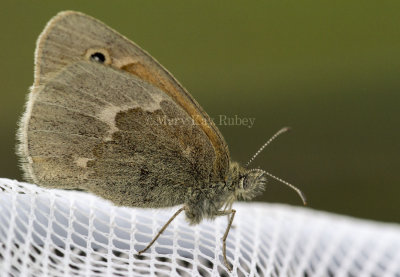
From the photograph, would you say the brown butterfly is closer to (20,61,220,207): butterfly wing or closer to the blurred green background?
(20,61,220,207): butterfly wing

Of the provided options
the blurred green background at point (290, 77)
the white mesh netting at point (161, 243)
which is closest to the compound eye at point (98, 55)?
the white mesh netting at point (161, 243)

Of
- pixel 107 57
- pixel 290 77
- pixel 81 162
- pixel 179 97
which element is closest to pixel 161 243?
pixel 81 162

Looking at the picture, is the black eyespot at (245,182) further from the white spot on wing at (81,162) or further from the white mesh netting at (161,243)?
the white spot on wing at (81,162)

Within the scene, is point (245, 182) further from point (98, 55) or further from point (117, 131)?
point (98, 55)

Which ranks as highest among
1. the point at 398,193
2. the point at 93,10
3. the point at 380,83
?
the point at 93,10

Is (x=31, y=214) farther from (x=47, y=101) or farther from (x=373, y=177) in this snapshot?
(x=373, y=177)

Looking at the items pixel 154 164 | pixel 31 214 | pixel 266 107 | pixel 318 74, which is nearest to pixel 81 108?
pixel 154 164

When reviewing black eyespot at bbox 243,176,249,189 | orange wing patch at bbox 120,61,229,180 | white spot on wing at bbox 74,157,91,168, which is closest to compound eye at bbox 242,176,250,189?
black eyespot at bbox 243,176,249,189
